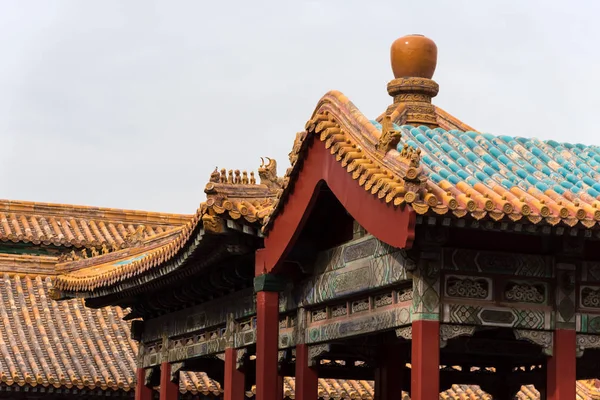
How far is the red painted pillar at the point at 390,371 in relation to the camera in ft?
56.4

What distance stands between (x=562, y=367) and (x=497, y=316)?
0.77 meters

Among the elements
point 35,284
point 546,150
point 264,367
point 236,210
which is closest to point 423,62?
point 546,150

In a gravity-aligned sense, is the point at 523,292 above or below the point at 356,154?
below

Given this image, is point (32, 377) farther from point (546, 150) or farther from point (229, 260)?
point (546, 150)

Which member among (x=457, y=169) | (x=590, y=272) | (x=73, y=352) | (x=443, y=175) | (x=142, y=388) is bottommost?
(x=142, y=388)

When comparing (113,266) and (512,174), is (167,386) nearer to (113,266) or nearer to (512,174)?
(113,266)

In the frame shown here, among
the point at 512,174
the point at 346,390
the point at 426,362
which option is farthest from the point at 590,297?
the point at 346,390

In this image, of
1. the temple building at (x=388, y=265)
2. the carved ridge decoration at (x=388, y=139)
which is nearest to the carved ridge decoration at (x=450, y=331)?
the temple building at (x=388, y=265)

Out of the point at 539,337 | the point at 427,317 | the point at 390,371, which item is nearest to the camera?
the point at 427,317

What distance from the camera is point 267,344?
15531 mm

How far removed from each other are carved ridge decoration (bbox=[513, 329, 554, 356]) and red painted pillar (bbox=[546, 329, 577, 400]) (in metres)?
0.05

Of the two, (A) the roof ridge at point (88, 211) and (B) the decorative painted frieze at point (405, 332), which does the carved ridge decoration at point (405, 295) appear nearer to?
(B) the decorative painted frieze at point (405, 332)

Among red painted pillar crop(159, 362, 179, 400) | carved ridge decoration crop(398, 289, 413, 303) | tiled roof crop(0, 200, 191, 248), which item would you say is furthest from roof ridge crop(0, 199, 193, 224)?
carved ridge decoration crop(398, 289, 413, 303)

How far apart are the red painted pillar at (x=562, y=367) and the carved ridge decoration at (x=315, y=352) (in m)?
2.85
